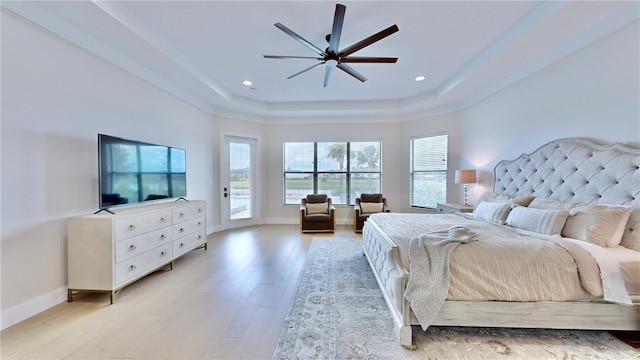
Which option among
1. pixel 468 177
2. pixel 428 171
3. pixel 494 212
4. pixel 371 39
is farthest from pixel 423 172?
pixel 371 39

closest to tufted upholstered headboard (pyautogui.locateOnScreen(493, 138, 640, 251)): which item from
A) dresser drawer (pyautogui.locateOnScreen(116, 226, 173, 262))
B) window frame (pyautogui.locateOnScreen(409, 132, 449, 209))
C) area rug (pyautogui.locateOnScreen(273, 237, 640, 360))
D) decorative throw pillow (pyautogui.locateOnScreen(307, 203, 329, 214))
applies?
area rug (pyautogui.locateOnScreen(273, 237, 640, 360))

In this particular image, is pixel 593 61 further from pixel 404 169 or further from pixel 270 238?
pixel 270 238

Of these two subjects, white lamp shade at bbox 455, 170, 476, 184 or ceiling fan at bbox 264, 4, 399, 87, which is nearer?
ceiling fan at bbox 264, 4, 399, 87

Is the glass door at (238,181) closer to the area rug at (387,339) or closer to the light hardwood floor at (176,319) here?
the light hardwood floor at (176,319)

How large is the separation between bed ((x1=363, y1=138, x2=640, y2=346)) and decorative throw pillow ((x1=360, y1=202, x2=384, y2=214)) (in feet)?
9.14

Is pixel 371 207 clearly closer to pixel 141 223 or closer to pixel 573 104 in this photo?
pixel 573 104

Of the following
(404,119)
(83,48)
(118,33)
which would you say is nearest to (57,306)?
(83,48)

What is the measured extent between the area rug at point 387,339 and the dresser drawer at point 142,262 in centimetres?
179

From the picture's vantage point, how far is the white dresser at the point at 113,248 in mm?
2385

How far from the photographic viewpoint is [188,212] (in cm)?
363

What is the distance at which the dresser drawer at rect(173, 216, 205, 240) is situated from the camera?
3347 mm

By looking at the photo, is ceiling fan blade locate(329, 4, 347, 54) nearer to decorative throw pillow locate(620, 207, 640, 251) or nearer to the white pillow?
the white pillow

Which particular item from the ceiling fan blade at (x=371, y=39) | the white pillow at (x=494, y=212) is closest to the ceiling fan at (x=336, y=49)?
the ceiling fan blade at (x=371, y=39)

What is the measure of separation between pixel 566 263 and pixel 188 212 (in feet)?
13.9
